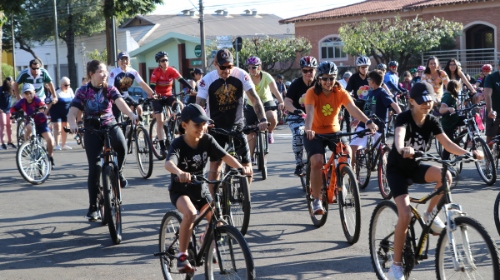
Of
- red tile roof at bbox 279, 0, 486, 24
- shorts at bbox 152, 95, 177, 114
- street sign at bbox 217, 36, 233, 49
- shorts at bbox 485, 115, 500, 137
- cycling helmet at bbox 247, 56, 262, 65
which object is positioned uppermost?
red tile roof at bbox 279, 0, 486, 24

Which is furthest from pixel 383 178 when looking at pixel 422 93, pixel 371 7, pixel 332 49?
pixel 332 49

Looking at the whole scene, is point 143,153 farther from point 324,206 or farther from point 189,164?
point 189,164

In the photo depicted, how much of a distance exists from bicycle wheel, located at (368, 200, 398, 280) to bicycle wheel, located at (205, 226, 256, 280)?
4.23ft

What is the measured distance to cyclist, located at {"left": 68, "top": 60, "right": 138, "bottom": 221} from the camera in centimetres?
663

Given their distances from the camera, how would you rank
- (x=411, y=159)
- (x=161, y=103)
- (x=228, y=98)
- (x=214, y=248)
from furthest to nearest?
1. (x=161, y=103)
2. (x=228, y=98)
3. (x=411, y=159)
4. (x=214, y=248)

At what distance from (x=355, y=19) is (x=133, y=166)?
28.1 meters

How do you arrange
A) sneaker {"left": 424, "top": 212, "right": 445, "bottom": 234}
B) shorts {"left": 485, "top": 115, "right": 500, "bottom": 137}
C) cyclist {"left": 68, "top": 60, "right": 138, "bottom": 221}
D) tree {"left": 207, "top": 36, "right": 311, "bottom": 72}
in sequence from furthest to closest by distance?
tree {"left": 207, "top": 36, "right": 311, "bottom": 72} < shorts {"left": 485, "top": 115, "right": 500, "bottom": 137} < cyclist {"left": 68, "top": 60, "right": 138, "bottom": 221} < sneaker {"left": 424, "top": 212, "right": 445, "bottom": 234}

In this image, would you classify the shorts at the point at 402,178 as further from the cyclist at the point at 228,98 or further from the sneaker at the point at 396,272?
the cyclist at the point at 228,98

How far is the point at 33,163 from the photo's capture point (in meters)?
9.82

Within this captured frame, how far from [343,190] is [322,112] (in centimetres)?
110

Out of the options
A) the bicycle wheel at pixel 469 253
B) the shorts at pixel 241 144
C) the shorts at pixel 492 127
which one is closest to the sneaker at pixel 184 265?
the bicycle wheel at pixel 469 253

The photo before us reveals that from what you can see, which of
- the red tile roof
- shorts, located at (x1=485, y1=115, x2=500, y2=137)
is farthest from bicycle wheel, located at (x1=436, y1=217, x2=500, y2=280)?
the red tile roof

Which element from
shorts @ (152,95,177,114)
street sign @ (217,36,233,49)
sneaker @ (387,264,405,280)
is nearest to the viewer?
sneaker @ (387,264,405,280)

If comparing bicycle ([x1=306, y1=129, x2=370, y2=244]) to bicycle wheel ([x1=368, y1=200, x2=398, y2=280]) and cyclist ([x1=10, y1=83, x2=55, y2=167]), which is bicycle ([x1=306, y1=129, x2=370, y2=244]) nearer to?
bicycle wheel ([x1=368, y1=200, x2=398, y2=280])
